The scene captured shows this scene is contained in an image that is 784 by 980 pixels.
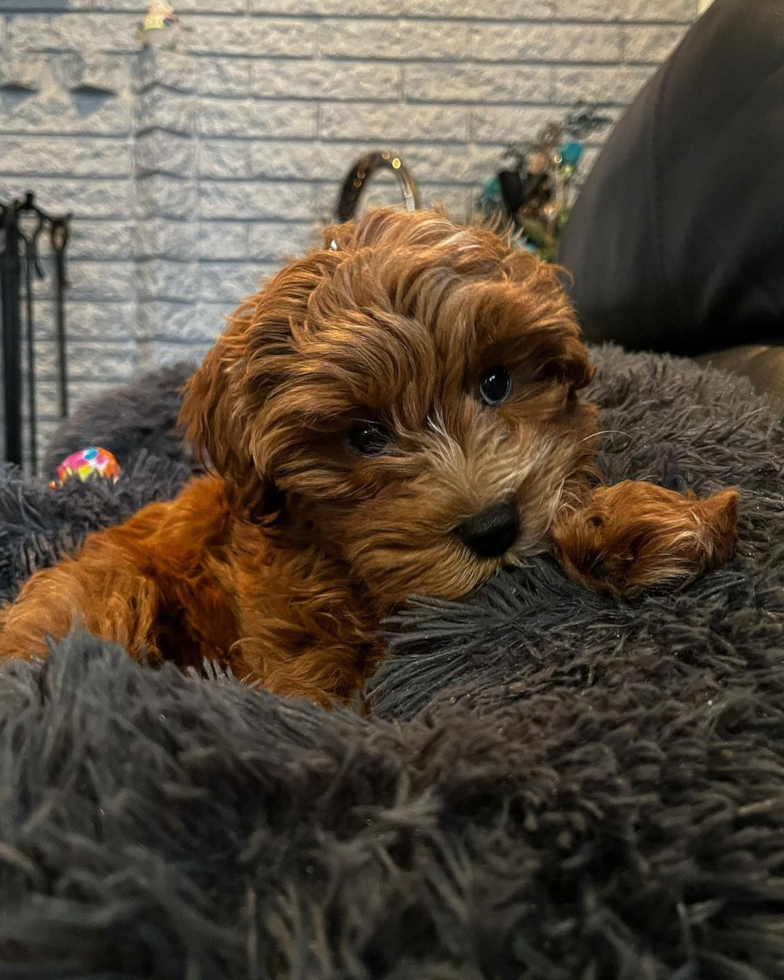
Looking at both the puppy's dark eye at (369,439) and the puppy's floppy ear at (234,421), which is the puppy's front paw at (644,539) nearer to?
the puppy's dark eye at (369,439)

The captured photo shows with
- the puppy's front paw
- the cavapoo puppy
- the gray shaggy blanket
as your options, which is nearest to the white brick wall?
the cavapoo puppy

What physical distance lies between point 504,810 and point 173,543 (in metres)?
0.81

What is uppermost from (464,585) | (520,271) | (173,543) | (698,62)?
(698,62)

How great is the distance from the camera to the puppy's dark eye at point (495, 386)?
92 cm

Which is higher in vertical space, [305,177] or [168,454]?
[305,177]

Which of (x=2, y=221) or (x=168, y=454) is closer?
(x=168, y=454)

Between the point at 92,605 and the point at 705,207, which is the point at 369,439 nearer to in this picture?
the point at 92,605

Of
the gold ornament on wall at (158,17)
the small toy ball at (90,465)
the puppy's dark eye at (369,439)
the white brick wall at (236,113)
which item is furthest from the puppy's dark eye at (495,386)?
the gold ornament on wall at (158,17)

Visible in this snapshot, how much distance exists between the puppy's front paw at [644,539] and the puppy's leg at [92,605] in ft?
1.94

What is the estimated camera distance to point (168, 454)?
196 centimetres

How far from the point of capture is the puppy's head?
851 mm

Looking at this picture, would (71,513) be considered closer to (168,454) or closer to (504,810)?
(168,454)

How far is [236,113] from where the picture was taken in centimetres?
328

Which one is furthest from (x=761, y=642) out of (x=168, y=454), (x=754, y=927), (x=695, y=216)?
(x=168, y=454)
